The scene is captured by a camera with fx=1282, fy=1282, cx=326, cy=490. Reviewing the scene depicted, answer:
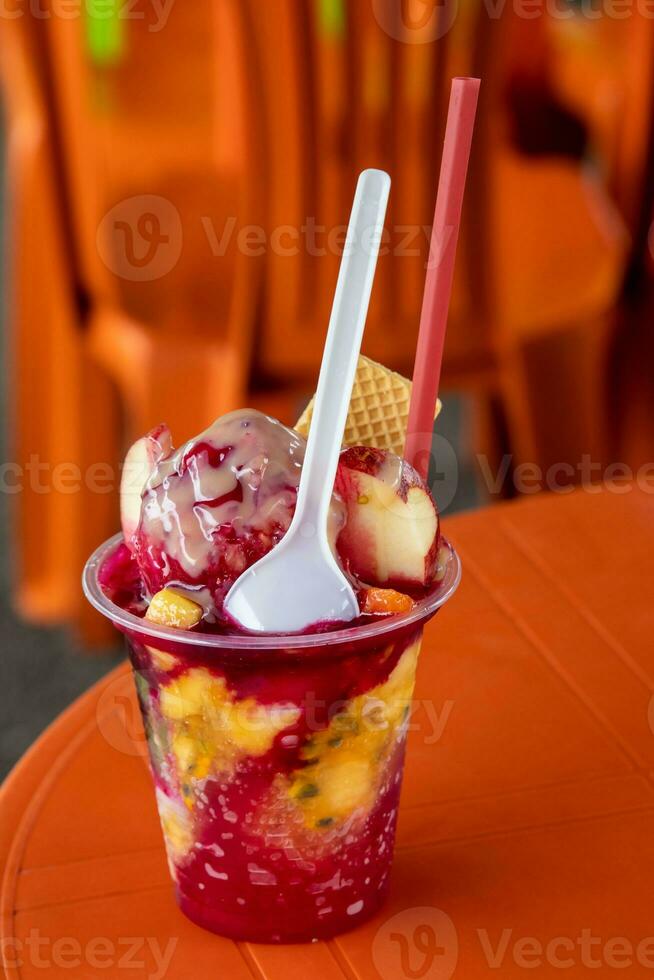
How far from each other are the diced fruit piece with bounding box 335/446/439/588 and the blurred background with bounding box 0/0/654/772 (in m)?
1.10

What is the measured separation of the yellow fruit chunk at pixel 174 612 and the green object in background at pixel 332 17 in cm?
119

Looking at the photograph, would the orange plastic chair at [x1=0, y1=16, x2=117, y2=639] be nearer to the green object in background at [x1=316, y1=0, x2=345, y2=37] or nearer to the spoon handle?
the green object in background at [x1=316, y1=0, x2=345, y2=37]

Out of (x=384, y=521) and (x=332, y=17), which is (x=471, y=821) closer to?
(x=384, y=521)

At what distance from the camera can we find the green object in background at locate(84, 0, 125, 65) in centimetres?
188

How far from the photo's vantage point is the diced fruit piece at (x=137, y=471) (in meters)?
0.66

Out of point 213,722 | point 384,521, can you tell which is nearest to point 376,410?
point 384,521

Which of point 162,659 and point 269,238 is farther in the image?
point 269,238

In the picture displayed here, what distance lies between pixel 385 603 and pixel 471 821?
22 centimetres

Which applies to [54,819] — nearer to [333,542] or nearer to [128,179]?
[333,542]

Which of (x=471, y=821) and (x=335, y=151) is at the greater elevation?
(x=335, y=151)

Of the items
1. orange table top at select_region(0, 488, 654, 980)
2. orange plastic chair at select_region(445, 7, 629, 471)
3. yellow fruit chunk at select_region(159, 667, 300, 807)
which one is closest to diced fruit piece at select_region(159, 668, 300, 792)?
yellow fruit chunk at select_region(159, 667, 300, 807)

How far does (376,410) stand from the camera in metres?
0.71

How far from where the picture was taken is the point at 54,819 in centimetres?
79

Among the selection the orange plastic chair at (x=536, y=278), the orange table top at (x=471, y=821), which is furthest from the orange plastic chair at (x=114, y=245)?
the orange table top at (x=471, y=821)
